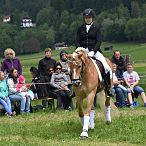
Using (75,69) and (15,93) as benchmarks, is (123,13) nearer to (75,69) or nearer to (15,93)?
(15,93)

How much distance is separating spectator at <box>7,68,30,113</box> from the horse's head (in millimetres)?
4211

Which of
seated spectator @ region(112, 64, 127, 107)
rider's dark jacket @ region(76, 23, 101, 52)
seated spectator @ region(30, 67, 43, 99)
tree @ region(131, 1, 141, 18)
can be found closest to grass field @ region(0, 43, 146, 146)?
rider's dark jacket @ region(76, 23, 101, 52)

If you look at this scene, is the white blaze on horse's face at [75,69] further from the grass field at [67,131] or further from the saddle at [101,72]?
the grass field at [67,131]

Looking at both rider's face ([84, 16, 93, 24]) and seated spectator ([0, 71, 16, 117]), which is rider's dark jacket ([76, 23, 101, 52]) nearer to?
rider's face ([84, 16, 93, 24])

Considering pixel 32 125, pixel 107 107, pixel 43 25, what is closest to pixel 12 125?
pixel 32 125

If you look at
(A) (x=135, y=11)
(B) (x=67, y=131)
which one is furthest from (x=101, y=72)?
(A) (x=135, y=11)

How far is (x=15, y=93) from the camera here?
12688 millimetres

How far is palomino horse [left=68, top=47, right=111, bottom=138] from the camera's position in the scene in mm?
8594

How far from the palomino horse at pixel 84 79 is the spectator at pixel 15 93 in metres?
3.59

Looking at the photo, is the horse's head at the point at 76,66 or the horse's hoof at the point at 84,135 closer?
the horse's head at the point at 76,66

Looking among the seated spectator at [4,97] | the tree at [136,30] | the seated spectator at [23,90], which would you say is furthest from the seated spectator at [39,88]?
the tree at [136,30]

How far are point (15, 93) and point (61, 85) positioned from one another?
5.41 ft

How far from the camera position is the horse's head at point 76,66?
8508 mm

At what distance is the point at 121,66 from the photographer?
1498 centimetres
